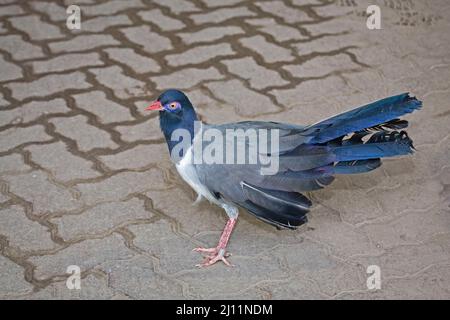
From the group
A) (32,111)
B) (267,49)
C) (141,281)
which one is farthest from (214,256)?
(267,49)

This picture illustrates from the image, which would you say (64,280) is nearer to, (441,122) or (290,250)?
(290,250)

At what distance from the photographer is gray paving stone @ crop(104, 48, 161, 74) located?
543 centimetres

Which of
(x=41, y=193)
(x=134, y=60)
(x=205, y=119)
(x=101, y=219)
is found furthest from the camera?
(x=134, y=60)

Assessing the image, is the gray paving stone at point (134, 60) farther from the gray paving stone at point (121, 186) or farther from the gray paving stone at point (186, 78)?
the gray paving stone at point (121, 186)

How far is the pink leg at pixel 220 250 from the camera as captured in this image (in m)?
3.65

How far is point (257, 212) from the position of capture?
360 centimetres

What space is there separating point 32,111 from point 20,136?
33cm

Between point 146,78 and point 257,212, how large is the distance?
2.08 metres

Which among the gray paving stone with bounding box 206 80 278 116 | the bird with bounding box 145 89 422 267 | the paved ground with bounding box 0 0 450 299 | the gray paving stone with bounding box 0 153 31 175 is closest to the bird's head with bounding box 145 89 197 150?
the bird with bounding box 145 89 422 267

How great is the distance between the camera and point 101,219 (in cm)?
396

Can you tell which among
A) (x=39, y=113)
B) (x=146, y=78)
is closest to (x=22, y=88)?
(x=39, y=113)

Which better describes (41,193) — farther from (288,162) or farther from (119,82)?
(288,162)
